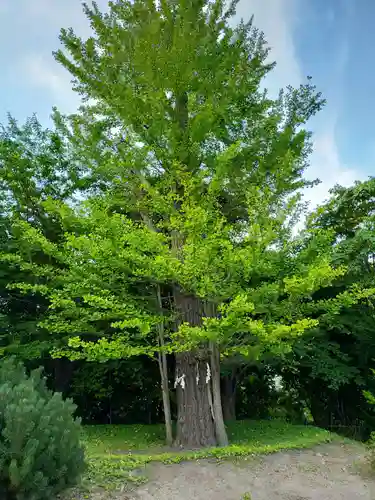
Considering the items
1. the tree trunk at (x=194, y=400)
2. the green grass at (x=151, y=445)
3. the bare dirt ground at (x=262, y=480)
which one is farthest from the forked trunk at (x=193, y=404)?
the bare dirt ground at (x=262, y=480)

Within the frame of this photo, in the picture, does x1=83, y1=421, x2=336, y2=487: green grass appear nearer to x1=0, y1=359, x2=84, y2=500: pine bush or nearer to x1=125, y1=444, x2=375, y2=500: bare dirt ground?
x1=125, y1=444, x2=375, y2=500: bare dirt ground

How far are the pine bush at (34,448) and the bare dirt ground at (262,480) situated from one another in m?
1.13

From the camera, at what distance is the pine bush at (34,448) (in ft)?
11.0

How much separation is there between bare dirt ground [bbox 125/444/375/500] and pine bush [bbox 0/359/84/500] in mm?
1127

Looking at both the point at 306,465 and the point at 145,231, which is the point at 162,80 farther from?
the point at 306,465

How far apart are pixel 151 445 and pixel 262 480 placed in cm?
313

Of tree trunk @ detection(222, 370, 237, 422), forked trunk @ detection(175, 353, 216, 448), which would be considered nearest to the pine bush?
forked trunk @ detection(175, 353, 216, 448)

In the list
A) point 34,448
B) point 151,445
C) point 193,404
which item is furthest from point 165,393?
point 34,448

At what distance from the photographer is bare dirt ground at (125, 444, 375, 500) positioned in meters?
5.11

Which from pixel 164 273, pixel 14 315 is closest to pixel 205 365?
pixel 164 273

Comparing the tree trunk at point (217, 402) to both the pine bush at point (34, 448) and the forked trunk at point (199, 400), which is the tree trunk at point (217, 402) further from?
the pine bush at point (34, 448)

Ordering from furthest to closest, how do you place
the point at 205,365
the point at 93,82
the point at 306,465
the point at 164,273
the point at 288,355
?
the point at 288,355, the point at 93,82, the point at 205,365, the point at 164,273, the point at 306,465

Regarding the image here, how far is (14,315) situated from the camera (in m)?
11.3

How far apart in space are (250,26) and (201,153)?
3.52 m
